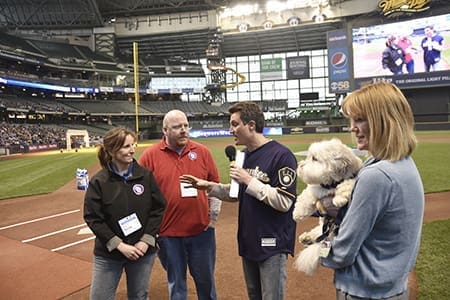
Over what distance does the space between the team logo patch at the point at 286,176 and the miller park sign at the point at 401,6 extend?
49367 millimetres

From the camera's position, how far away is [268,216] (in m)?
3.00

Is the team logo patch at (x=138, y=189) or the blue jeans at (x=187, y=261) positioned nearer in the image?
the team logo patch at (x=138, y=189)

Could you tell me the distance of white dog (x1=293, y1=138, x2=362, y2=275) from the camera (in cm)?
201

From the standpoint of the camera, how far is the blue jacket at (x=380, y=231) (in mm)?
1690

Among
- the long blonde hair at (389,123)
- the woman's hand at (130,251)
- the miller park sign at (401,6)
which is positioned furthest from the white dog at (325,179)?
the miller park sign at (401,6)

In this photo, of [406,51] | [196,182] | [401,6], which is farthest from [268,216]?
[401,6]

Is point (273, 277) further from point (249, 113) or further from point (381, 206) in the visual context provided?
point (381, 206)

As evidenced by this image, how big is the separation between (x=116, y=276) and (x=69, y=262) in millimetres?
3361

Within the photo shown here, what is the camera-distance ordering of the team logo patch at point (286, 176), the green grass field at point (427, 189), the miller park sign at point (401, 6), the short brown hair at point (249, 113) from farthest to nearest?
1. the miller park sign at point (401, 6)
2. the green grass field at point (427, 189)
3. the short brown hair at point (249, 113)
4. the team logo patch at point (286, 176)

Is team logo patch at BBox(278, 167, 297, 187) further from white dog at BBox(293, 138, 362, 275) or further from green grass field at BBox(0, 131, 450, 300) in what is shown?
green grass field at BBox(0, 131, 450, 300)

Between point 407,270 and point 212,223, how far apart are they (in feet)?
8.08

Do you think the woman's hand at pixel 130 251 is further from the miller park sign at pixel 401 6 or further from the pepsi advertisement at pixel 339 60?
the miller park sign at pixel 401 6

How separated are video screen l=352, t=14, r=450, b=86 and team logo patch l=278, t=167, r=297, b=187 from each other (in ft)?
150

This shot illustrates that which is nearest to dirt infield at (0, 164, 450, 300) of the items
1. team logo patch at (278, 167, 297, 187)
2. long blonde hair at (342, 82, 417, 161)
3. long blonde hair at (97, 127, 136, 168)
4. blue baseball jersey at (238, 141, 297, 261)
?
blue baseball jersey at (238, 141, 297, 261)
